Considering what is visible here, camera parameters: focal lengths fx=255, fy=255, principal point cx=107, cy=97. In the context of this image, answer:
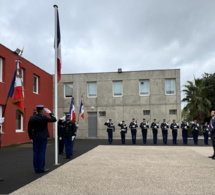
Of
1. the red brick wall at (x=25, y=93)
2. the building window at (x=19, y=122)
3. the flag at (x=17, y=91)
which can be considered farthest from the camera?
the building window at (x=19, y=122)

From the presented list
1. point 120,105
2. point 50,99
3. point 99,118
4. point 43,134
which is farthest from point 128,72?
point 43,134

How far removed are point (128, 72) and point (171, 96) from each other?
4666 mm

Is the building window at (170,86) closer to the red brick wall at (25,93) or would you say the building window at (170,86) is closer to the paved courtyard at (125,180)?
the red brick wall at (25,93)

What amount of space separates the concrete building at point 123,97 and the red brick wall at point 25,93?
202cm

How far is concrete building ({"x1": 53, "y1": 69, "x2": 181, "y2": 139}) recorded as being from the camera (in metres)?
24.0

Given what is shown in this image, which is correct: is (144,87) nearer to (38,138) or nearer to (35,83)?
(35,83)

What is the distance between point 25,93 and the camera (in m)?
19.3

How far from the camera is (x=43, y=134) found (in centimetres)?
717

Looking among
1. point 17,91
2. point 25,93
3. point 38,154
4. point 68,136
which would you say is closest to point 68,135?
point 68,136

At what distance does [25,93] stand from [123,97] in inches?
366

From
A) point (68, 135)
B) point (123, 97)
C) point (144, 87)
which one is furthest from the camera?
point (144, 87)

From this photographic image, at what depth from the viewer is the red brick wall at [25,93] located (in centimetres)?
1642

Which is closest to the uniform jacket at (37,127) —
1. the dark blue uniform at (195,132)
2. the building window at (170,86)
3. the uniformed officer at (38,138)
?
the uniformed officer at (38,138)

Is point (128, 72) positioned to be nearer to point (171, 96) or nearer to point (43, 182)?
point (171, 96)
